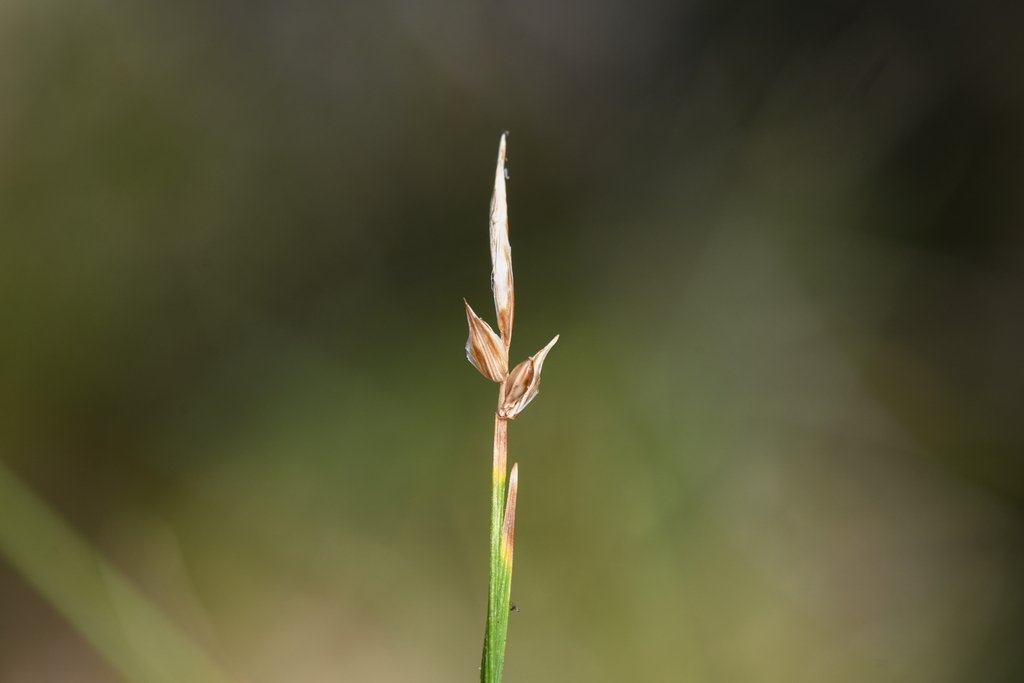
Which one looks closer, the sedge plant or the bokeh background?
the sedge plant

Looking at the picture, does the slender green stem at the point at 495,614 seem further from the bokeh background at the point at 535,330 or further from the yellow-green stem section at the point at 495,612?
the bokeh background at the point at 535,330

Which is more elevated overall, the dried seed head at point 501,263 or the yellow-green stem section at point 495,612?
the dried seed head at point 501,263

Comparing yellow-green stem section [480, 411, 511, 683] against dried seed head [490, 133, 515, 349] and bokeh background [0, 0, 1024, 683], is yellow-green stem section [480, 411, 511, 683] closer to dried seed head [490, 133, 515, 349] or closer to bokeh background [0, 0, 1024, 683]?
dried seed head [490, 133, 515, 349]

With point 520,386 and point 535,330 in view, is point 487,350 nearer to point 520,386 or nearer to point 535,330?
point 520,386

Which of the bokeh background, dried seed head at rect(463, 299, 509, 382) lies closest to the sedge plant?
dried seed head at rect(463, 299, 509, 382)

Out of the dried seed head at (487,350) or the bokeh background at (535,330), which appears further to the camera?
the bokeh background at (535,330)

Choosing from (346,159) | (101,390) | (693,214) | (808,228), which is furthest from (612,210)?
(101,390)

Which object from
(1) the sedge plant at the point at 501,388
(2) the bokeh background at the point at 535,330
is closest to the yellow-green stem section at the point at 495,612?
(1) the sedge plant at the point at 501,388

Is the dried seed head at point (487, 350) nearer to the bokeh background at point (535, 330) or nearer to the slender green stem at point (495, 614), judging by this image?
the slender green stem at point (495, 614)
